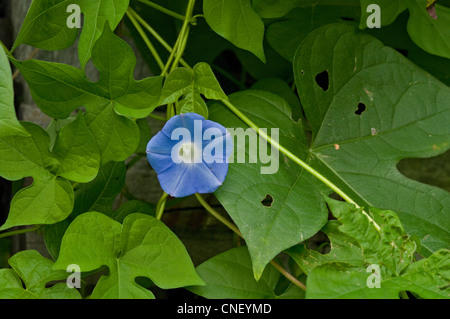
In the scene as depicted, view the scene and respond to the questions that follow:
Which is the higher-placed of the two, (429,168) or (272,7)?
(272,7)

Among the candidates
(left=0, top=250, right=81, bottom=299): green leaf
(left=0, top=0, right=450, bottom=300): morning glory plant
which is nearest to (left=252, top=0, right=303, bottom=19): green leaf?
(left=0, top=0, right=450, bottom=300): morning glory plant

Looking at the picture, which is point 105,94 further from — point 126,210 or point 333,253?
point 333,253

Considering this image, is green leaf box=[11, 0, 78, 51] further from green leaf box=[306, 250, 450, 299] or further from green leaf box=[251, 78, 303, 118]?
green leaf box=[306, 250, 450, 299]

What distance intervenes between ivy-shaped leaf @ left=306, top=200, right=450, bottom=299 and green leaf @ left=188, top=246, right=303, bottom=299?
18 cm

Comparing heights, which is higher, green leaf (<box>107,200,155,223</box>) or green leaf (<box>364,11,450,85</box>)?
green leaf (<box>364,11,450,85</box>)

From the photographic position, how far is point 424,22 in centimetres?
107

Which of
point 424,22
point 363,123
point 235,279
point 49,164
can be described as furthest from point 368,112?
point 49,164

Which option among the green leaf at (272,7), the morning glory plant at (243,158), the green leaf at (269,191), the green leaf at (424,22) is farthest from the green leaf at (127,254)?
the green leaf at (424,22)

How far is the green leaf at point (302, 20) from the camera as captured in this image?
1162 millimetres

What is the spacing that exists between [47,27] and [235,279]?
586 millimetres

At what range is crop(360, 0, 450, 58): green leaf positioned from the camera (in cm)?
106
